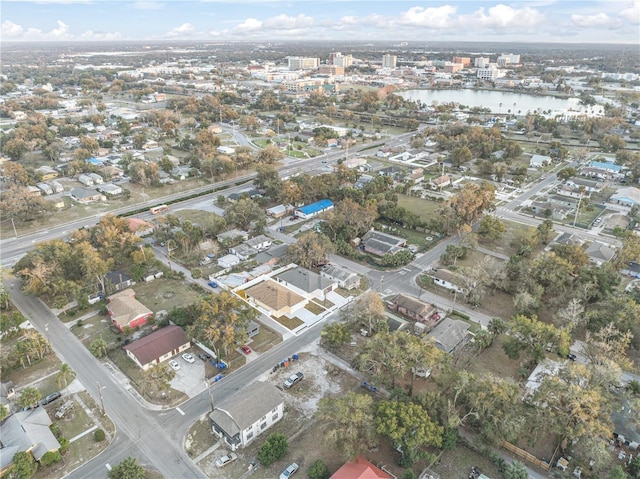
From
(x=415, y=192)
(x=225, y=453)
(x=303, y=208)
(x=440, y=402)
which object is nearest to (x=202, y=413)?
(x=225, y=453)

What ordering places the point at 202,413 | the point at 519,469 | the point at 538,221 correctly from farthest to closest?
1. the point at 538,221
2. the point at 202,413
3. the point at 519,469

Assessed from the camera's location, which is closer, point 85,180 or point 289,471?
point 289,471

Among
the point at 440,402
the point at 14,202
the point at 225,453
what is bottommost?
the point at 225,453

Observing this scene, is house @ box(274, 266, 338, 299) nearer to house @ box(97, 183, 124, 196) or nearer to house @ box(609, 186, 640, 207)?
house @ box(97, 183, 124, 196)

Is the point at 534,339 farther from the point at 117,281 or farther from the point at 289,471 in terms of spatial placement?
the point at 117,281

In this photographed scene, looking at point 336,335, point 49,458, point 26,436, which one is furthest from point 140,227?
point 336,335

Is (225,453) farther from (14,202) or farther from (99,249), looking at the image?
(14,202)

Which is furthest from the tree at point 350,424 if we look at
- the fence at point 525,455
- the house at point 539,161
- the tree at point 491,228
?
the house at point 539,161
